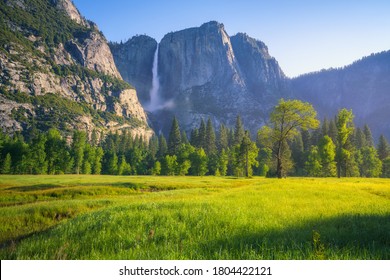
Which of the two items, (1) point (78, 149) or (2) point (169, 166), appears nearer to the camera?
(1) point (78, 149)

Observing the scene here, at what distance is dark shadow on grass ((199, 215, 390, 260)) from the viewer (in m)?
4.76

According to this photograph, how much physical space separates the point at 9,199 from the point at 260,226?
24601 millimetres

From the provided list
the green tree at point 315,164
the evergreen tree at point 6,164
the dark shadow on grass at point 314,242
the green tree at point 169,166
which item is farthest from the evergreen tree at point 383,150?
the evergreen tree at point 6,164

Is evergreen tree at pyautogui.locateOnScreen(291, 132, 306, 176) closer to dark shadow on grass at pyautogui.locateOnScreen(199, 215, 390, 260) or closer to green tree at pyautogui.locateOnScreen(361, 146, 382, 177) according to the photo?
green tree at pyautogui.locateOnScreen(361, 146, 382, 177)

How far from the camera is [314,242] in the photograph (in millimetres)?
5383

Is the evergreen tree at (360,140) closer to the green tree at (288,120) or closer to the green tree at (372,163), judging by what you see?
the green tree at (372,163)

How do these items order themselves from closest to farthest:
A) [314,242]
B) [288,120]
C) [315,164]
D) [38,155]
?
[314,242] < [288,120] < [38,155] < [315,164]

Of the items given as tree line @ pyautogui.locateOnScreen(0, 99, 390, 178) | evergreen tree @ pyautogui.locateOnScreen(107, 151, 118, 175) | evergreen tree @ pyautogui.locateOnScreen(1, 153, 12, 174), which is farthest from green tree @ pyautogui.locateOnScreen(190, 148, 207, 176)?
evergreen tree @ pyautogui.locateOnScreen(1, 153, 12, 174)

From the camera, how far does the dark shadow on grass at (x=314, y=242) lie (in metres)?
4.76

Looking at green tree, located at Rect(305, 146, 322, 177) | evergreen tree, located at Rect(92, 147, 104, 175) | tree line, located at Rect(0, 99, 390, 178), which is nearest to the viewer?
tree line, located at Rect(0, 99, 390, 178)

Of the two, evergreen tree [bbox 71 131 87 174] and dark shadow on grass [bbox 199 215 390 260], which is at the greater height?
evergreen tree [bbox 71 131 87 174]

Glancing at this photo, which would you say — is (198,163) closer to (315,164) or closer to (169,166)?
(169,166)

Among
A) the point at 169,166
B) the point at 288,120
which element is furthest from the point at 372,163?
the point at 169,166
